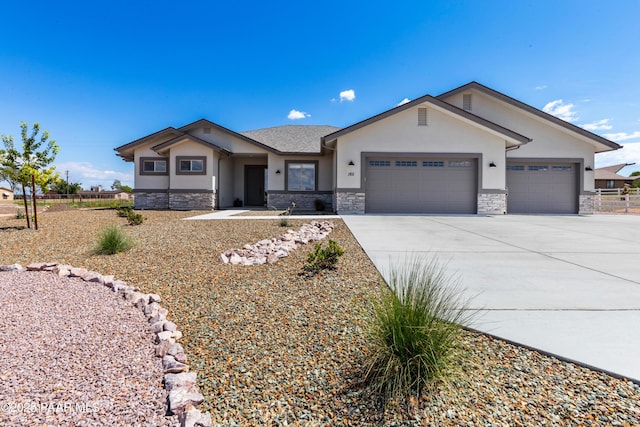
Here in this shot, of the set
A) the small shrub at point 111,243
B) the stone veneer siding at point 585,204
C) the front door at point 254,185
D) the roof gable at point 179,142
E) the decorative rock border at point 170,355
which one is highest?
the roof gable at point 179,142

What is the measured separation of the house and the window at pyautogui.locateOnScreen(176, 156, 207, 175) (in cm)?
5

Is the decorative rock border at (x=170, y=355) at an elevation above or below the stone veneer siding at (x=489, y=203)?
below

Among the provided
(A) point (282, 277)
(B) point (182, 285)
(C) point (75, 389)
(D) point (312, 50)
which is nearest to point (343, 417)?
(C) point (75, 389)

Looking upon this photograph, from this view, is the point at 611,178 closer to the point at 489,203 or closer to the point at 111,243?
the point at 489,203

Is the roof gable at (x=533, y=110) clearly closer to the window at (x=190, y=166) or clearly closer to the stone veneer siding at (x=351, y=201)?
the stone veneer siding at (x=351, y=201)

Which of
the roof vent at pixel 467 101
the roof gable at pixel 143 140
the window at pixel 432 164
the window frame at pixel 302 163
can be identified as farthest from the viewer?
the window frame at pixel 302 163

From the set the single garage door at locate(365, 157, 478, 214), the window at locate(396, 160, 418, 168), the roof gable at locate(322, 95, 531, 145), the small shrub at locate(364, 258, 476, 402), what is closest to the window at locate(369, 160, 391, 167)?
the single garage door at locate(365, 157, 478, 214)

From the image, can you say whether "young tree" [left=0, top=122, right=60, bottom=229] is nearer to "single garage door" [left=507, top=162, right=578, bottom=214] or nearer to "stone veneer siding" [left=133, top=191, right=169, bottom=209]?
"stone veneer siding" [left=133, top=191, right=169, bottom=209]

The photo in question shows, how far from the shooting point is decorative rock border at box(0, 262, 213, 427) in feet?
5.46

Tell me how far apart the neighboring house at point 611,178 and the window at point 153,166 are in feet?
157

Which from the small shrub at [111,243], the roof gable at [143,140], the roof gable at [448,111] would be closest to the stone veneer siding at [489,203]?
the roof gable at [448,111]

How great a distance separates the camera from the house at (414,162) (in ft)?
44.0

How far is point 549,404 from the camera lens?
5.47ft

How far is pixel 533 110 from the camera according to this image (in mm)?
14422
